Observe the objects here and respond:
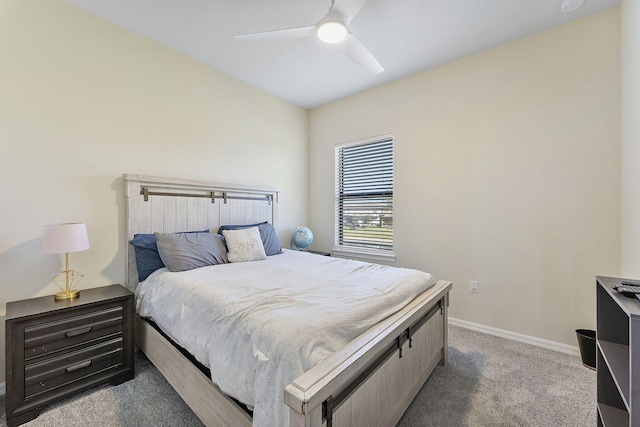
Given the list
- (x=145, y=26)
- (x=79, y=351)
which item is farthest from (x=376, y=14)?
(x=79, y=351)

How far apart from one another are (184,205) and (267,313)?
196 centimetres

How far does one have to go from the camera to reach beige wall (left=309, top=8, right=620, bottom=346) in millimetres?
2242

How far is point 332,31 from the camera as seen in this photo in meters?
1.89

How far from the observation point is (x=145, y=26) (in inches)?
96.0

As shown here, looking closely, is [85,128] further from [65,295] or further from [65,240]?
[65,295]

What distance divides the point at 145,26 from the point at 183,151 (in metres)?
1.14

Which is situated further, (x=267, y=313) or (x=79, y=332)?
(x=79, y=332)

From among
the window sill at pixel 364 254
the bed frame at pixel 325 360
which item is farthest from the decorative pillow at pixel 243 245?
the window sill at pixel 364 254

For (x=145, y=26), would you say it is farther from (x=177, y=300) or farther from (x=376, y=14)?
(x=177, y=300)

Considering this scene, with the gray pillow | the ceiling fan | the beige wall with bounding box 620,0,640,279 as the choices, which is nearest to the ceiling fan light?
the ceiling fan

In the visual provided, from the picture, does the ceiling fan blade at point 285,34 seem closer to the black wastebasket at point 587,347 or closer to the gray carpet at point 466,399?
the gray carpet at point 466,399

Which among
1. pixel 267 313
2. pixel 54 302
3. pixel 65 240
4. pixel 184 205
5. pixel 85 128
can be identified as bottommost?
pixel 54 302

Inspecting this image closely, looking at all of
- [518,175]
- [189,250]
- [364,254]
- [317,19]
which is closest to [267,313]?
[189,250]

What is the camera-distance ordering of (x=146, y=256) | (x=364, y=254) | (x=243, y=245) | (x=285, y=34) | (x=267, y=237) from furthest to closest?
1. (x=364, y=254)
2. (x=267, y=237)
3. (x=243, y=245)
4. (x=146, y=256)
5. (x=285, y=34)
